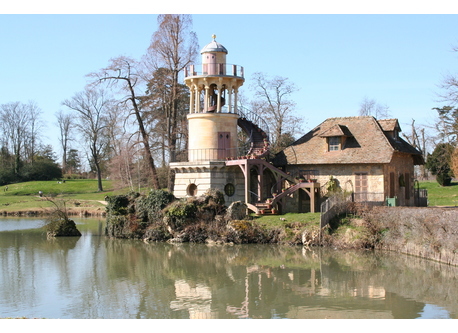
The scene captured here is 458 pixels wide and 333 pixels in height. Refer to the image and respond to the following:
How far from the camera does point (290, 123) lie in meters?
49.4

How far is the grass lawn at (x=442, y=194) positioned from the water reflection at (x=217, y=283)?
1529cm

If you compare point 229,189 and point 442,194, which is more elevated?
point 229,189

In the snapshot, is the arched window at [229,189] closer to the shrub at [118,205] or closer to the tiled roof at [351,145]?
the tiled roof at [351,145]

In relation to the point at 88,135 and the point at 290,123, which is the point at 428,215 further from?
the point at 88,135

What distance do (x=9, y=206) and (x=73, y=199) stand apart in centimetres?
552

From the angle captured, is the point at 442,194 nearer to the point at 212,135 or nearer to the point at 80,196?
the point at 212,135

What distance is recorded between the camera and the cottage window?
35500mm

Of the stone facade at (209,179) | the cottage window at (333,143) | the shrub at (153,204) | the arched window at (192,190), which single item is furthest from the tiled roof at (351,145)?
the shrub at (153,204)

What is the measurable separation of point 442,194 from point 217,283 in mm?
27540

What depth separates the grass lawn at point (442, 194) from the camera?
134ft

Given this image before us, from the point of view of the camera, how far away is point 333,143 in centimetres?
3566

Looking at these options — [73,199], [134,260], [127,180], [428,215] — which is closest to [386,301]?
[428,215]

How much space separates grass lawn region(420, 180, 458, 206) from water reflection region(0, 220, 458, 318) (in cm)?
1529

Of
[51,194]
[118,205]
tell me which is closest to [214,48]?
[118,205]
